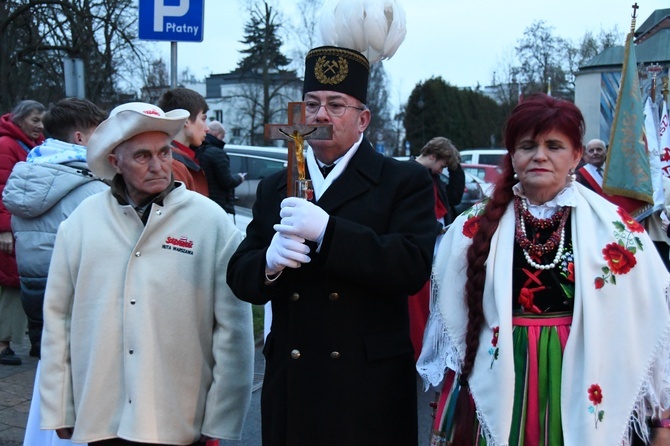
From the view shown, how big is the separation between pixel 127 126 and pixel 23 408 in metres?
3.12

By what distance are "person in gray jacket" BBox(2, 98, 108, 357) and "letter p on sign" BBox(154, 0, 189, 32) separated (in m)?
1.63

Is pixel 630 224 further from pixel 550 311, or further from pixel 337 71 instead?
pixel 337 71

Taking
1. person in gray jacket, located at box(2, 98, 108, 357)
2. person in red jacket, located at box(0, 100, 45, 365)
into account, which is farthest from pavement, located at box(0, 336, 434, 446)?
person in gray jacket, located at box(2, 98, 108, 357)

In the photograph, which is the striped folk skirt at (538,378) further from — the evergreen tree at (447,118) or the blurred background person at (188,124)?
the evergreen tree at (447,118)

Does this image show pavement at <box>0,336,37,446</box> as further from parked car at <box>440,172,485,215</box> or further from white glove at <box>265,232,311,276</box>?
parked car at <box>440,172,485,215</box>

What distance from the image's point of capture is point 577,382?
2.45 meters

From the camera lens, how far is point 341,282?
260 cm

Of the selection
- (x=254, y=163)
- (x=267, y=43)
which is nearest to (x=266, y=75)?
(x=267, y=43)

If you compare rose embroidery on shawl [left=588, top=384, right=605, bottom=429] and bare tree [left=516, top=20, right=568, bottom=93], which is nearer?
rose embroidery on shawl [left=588, top=384, right=605, bottom=429]

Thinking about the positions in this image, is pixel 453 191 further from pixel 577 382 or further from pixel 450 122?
pixel 450 122

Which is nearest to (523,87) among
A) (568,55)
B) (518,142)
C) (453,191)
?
(568,55)

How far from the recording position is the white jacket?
2.72 meters

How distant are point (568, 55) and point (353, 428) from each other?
158ft

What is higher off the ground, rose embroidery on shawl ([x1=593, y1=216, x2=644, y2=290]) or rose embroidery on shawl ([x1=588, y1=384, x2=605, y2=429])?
rose embroidery on shawl ([x1=593, y1=216, x2=644, y2=290])
